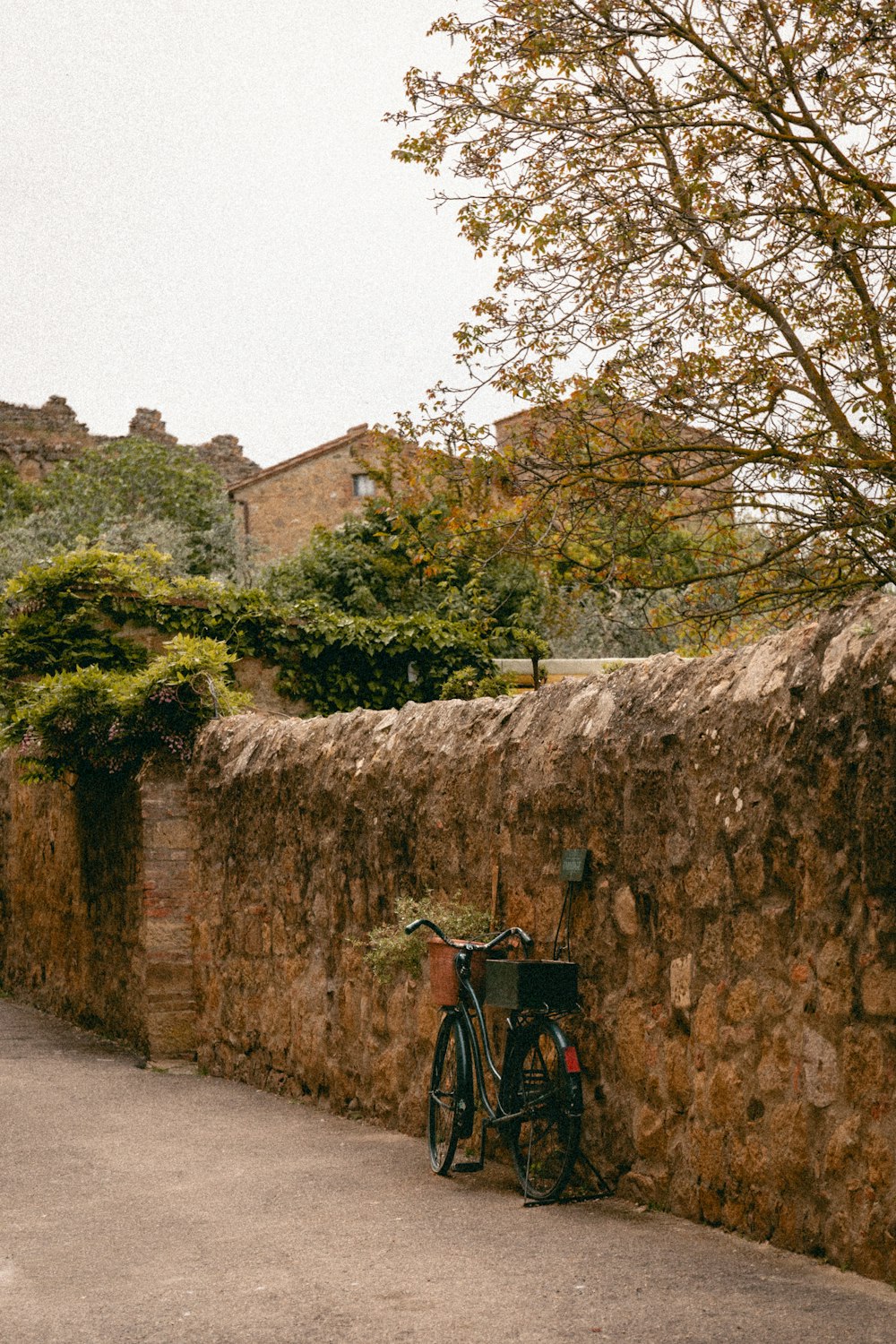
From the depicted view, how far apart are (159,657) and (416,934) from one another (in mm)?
4904

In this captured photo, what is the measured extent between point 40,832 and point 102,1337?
9.82m

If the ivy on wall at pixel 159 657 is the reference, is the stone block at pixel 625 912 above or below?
below

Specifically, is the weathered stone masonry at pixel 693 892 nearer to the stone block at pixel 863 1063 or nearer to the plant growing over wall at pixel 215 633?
the stone block at pixel 863 1063

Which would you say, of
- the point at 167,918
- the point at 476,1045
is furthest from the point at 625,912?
the point at 167,918

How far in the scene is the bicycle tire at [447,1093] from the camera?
594 cm

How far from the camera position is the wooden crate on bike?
5.57 m

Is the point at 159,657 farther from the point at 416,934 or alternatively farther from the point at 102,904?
the point at 416,934

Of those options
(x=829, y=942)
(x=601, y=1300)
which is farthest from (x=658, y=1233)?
(x=829, y=942)

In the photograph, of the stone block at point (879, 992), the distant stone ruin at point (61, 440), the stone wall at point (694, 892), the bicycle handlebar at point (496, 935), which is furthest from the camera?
the distant stone ruin at point (61, 440)

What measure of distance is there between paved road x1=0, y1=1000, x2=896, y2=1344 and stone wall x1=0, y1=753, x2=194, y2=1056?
2.73 m

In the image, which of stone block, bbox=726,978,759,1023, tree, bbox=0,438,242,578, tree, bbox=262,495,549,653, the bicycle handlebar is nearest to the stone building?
tree, bbox=0,438,242,578

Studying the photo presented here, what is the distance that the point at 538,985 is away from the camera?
18.3 ft

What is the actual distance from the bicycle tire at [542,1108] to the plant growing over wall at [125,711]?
4896 millimetres

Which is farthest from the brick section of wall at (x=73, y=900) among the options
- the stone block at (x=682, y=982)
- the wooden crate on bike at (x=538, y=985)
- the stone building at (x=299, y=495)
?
the stone building at (x=299, y=495)
